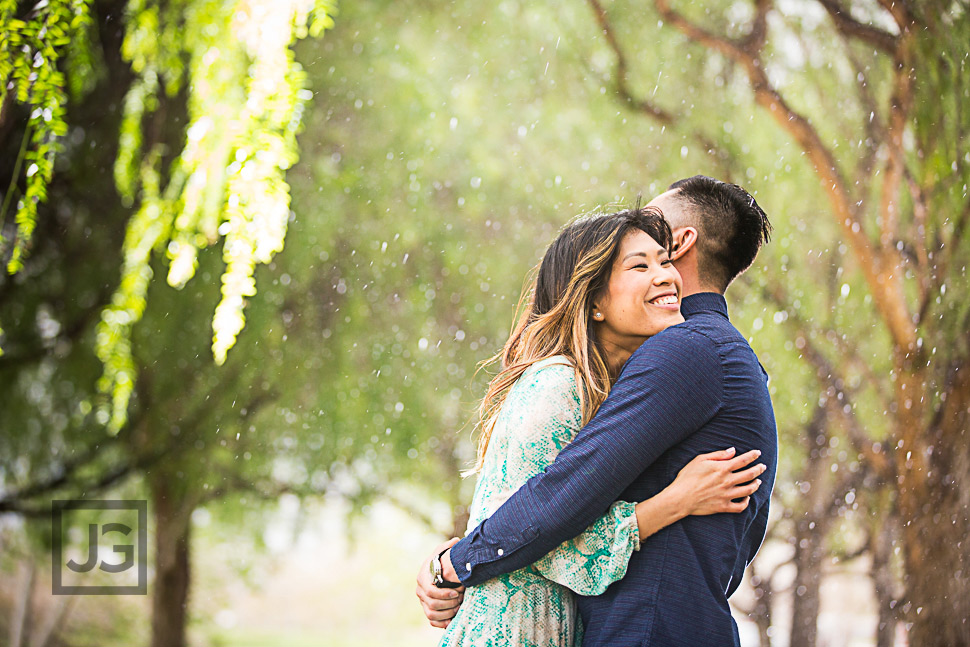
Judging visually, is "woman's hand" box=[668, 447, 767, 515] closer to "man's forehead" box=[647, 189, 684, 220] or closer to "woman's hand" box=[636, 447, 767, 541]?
"woman's hand" box=[636, 447, 767, 541]

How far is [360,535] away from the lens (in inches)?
228

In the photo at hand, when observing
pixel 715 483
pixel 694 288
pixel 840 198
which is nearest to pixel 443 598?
pixel 715 483

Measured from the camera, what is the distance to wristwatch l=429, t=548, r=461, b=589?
1.16 metres

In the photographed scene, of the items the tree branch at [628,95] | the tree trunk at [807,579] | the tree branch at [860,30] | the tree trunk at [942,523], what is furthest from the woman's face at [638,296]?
the tree trunk at [807,579]

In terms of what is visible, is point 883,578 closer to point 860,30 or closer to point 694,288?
point 860,30

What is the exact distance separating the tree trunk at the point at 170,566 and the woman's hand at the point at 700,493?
14.3 ft

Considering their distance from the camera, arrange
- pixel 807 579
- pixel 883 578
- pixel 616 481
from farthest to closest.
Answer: pixel 807 579 < pixel 883 578 < pixel 616 481

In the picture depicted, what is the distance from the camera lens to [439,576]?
1173 mm

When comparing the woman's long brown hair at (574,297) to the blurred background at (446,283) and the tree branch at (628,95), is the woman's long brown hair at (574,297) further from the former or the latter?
the tree branch at (628,95)

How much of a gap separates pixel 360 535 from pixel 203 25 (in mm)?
4424

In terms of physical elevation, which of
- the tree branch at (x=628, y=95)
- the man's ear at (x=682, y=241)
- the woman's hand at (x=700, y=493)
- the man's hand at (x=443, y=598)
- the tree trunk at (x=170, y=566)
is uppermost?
the tree branch at (x=628, y=95)

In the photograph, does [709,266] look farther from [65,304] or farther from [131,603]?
[131,603]

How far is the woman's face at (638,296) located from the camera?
124cm

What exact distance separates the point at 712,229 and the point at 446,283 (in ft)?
11.9
